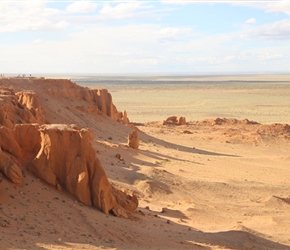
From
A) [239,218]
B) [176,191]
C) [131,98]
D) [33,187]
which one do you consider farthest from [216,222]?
[131,98]

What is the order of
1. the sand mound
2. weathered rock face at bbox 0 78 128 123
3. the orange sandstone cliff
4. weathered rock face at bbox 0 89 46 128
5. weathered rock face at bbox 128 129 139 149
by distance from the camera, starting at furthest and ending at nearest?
weathered rock face at bbox 0 78 128 123 < weathered rock face at bbox 128 129 139 149 < weathered rock face at bbox 0 89 46 128 < the sand mound < the orange sandstone cliff

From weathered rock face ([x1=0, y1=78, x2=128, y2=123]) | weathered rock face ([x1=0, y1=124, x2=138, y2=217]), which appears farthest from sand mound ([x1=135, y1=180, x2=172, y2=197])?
weathered rock face ([x1=0, y1=78, x2=128, y2=123])

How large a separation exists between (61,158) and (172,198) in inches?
365

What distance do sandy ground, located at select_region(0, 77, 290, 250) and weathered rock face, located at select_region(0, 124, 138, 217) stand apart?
0.50 m

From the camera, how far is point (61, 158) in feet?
61.9

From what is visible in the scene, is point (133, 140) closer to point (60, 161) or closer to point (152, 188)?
point (152, 188)

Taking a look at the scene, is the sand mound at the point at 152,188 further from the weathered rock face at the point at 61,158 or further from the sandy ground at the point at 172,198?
the weathered rock face at the point at 61,158

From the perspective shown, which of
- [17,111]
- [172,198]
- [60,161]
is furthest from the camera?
[17,111]

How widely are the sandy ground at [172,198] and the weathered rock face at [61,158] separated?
0.50 metres

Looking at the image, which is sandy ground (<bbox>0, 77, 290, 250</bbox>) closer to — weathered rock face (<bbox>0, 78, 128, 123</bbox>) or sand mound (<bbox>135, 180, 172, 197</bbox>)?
sand mound (<bbox>135, 180, 172, 197</bbox>)

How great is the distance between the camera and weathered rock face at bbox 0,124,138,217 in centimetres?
1869

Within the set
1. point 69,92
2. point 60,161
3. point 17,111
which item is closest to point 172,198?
point 60,161

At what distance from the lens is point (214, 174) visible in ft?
110

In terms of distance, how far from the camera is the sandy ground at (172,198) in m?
16.5
